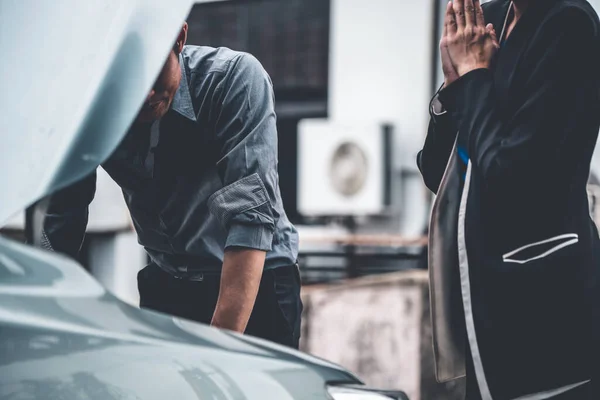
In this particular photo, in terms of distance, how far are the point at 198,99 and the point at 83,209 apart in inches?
16.3

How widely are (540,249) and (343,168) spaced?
6.68 metres

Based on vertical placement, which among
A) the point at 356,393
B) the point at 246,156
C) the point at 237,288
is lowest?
the point at 356,393

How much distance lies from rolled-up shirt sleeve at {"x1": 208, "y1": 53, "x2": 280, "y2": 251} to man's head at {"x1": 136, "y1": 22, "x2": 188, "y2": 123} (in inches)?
4.6

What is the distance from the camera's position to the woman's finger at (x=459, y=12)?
177 cm

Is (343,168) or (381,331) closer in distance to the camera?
(381,331)

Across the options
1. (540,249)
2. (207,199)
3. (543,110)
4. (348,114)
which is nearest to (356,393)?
(540,249)

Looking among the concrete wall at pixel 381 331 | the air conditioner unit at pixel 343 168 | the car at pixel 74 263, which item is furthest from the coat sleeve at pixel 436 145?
the air conditioner unit at pixel 343 168

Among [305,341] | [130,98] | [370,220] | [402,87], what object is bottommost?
[305,341]

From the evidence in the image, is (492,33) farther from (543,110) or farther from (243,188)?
(243,188)

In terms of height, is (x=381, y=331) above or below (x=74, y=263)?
below

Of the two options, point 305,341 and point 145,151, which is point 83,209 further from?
point 305,341

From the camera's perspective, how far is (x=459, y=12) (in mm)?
1783

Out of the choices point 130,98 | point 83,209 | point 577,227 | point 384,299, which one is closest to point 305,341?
point 384,299

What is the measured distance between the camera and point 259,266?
1974 mm
